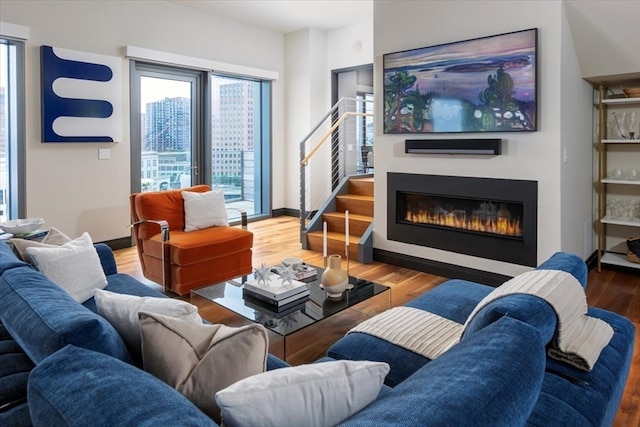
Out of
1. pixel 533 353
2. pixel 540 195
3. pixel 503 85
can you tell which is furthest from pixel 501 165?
pixel 533 353

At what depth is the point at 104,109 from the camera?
503 cm

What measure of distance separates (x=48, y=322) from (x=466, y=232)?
3.51m

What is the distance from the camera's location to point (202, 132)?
6340mm

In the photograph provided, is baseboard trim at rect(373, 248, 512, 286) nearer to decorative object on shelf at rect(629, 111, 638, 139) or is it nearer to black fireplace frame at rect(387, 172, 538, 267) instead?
black fireplace frame at rect(387, 172, 538, 267)

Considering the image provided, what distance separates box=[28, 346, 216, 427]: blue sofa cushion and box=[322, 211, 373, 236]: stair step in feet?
13.6

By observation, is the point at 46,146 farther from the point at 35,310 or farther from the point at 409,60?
→ the point at 35,310

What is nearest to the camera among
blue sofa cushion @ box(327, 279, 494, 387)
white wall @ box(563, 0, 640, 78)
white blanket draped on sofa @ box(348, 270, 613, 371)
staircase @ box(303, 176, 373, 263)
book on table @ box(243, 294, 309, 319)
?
white blanket draped on sofa @ box(348, 270, 613, 371)

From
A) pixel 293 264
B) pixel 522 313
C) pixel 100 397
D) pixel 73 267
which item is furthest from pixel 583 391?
pixel 73 267

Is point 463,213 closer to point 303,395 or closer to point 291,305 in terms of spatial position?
point 291,305

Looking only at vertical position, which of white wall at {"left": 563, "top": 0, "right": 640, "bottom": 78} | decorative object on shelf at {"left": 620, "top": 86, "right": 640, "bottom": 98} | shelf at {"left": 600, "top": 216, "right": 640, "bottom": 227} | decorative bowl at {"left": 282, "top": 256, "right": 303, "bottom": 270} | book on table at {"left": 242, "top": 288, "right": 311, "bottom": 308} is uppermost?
white wall at {"left": 563, "top": 0, "right": 640, "bottom": 78}

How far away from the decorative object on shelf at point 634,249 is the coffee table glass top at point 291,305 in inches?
107

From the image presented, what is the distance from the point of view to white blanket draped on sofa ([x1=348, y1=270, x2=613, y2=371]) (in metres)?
1.55

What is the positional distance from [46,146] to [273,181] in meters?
3.33

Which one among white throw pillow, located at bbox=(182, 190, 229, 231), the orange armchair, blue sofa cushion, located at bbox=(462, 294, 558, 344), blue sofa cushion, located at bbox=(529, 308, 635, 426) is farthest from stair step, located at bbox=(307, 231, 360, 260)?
blue sofa cushion, located at bbox=(462, 294, 558, 344)
